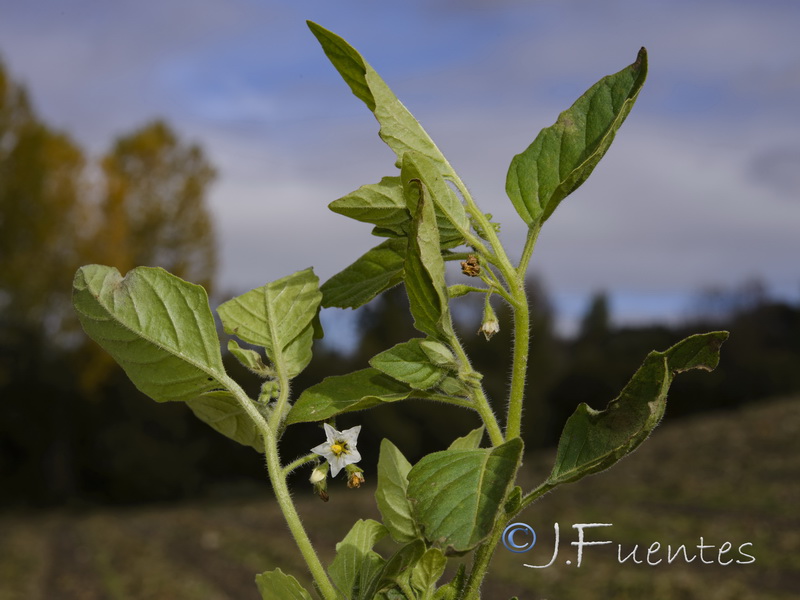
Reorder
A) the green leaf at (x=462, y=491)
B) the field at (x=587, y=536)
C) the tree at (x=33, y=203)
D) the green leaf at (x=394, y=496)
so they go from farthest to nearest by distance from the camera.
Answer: the tree at (x=33, y=203), the field at (x=587, y=536), the green leaf at (x=394, y=496), the green leaf at (x=462, y=491)

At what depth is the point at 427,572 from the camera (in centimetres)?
50

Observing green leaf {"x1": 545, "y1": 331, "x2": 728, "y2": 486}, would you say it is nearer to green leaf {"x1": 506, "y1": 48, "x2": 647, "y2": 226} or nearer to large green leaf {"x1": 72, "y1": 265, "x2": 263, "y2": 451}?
green leaf {"x1": 506, "y1": 48, "x2": 647, "y2": 226}

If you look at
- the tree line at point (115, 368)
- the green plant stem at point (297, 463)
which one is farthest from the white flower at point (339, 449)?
the tree line at point (115, 368)

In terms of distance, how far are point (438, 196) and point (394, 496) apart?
22 centimetres

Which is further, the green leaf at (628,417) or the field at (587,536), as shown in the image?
the field at (587,536)

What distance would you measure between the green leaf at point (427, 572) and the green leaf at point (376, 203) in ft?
0.70

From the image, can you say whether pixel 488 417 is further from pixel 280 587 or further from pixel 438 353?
pixel 280 587

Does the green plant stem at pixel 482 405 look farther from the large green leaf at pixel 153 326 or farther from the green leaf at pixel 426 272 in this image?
the large green leaf at pixel 153 326

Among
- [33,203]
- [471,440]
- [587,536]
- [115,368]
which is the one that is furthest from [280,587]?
[115,368]

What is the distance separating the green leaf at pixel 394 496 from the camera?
550mm

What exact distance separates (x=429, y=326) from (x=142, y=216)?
16005 mm

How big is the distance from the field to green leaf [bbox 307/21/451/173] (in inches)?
233

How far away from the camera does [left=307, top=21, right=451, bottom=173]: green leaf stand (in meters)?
0.52

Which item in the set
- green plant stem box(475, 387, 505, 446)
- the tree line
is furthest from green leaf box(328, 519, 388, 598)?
the tree line
